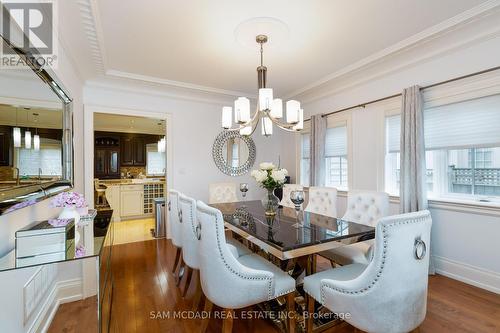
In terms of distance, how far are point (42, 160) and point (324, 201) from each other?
2756 millimetres

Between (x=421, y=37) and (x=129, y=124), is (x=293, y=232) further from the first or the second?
(x=129, y=124)

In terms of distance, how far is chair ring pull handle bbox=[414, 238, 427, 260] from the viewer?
1.26 m

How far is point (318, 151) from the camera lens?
4.14 meters

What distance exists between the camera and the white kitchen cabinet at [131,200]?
5.66m

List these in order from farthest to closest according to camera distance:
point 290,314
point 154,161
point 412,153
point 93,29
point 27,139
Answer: point 154,161, point 412,153, point 93,29, point 290,314, point 27,139

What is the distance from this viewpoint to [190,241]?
6.92 feet

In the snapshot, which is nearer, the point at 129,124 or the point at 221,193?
the point at 221,193

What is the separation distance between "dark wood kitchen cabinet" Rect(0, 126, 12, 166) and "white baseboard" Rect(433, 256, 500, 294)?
12.9 ft

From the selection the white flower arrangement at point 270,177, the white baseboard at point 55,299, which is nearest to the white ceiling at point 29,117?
the white baseboard at point 55,299

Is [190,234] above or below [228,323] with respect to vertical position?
above

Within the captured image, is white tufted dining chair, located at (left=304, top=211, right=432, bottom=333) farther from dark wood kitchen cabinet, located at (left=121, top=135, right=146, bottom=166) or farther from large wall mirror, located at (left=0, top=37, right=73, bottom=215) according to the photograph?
dark wood kitchen cabinet, located at (left=121, top=135, right=146, bottom=166)

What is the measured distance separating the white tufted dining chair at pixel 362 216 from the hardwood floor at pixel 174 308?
525 millimetres

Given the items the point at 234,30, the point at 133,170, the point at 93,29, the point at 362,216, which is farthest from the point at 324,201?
the point at 133,170

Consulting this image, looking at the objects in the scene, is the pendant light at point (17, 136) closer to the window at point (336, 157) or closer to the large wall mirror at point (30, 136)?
the large wall mirror at point (30, 136)
